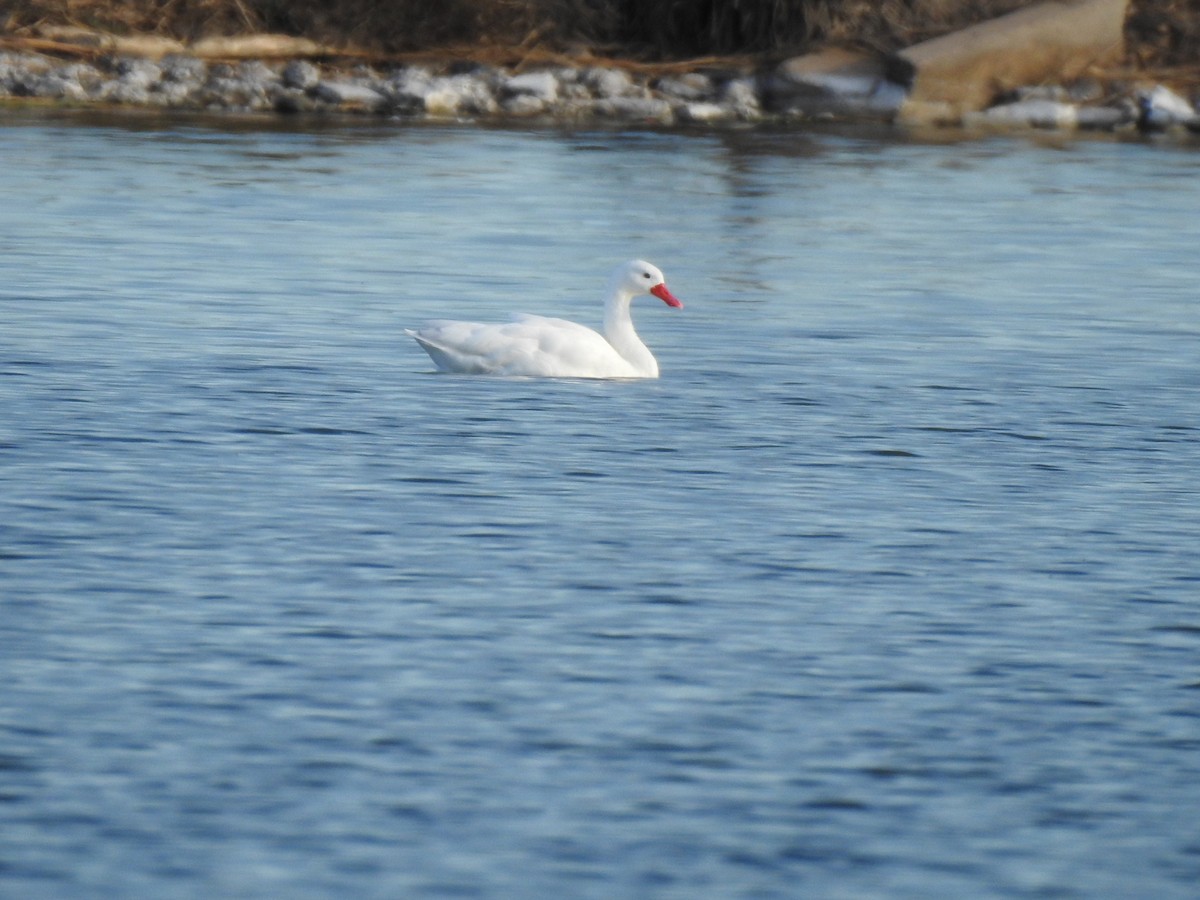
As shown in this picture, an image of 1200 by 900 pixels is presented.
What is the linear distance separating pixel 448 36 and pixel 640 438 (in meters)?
21.7

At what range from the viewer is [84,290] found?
15.3 metres

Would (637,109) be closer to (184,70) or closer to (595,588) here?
(184,70)

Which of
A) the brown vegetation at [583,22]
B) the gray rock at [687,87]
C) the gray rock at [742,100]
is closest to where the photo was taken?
the gray rock at [742,100]

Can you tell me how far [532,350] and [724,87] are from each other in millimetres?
18214

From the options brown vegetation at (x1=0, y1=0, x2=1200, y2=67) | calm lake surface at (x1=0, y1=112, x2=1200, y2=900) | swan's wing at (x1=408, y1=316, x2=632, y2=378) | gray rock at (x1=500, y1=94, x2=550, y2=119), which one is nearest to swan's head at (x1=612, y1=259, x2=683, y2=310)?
calm lake surface at (x1=0, y1=112, x2=1200, y2=900)

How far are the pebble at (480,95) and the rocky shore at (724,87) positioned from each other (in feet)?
0.06

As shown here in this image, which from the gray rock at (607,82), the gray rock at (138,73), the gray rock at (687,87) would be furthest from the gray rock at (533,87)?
the gray rock at (138,73)

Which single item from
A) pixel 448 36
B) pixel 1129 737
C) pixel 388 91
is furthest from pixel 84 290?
pixel 448 36

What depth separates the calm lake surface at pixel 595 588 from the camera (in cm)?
584

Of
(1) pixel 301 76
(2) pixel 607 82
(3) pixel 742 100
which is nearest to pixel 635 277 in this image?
(3) pixel 742 100

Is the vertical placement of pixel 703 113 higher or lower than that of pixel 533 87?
lower

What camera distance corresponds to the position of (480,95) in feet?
97.6

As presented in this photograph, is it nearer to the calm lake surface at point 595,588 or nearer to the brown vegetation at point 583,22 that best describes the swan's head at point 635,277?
the calm lake surface at point 595,588

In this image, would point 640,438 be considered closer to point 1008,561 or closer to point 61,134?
point 1008,561
